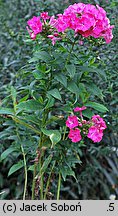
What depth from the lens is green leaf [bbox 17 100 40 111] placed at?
6.65 feet

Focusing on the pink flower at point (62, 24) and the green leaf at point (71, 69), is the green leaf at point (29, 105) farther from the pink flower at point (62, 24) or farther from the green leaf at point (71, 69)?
the pink flower at point (62, 24)

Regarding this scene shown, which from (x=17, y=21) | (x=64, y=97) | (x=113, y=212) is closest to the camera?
(x=113, y=212)

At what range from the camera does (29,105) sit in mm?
2045

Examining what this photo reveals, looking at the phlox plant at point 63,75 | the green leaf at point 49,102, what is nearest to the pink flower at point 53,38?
the phlox plant at point 63,75

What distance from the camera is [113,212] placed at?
6.73 feet

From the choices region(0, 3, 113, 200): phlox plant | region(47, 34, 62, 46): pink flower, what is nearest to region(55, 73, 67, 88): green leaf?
Result: region(0, 3, 113, 200): phlox plant

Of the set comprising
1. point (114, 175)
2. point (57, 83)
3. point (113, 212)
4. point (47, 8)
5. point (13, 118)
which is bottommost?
point (114, 175)

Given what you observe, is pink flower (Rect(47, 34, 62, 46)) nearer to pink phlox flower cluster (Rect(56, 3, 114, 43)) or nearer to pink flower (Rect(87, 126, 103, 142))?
pink phlox flower cluster (Rect(56, 3, 114, 43))

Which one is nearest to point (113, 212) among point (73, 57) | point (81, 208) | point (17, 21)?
point (81, 208)

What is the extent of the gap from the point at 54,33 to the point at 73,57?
0.18 metres

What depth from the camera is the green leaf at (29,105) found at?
203 cm

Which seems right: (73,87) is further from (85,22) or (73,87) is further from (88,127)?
(85,22)

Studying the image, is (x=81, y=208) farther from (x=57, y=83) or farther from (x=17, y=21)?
(x=17, y=21)

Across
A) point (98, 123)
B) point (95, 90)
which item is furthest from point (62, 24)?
point (98, 123)
